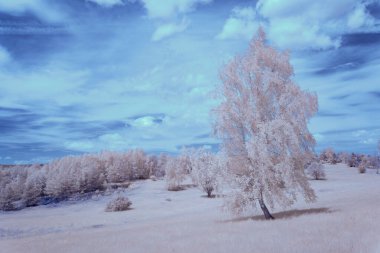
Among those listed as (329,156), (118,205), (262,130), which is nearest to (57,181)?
(118,205)

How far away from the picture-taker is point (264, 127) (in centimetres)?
2316

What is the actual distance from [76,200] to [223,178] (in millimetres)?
70491

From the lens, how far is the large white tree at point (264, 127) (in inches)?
918

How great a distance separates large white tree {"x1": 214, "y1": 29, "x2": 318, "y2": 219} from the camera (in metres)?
23.3

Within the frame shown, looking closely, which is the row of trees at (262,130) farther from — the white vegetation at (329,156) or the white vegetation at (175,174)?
the white vegetation at (329,156)

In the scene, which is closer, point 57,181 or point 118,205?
point 118,205

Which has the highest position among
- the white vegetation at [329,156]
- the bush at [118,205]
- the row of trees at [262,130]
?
the white vegetation at [329,156]

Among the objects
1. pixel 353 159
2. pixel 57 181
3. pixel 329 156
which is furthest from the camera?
pixel 329 156

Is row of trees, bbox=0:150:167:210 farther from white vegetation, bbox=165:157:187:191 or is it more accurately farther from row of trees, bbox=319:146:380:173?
row of trees, bbox=319:146:380:173

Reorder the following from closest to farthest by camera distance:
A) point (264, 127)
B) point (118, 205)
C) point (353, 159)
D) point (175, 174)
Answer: point (264, 127)
point (118, 205)
point (175, 174)
point (353, 159)

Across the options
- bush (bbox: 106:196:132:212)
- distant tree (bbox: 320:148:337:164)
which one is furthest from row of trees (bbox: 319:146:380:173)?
bush (bbox: 106:196:132:212)

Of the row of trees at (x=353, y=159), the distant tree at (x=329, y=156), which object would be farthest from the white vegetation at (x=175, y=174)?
the distant tree at (x=329, y=156)

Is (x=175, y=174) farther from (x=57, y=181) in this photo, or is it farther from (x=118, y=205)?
(x=57, y=181)

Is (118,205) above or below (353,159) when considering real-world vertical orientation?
below
